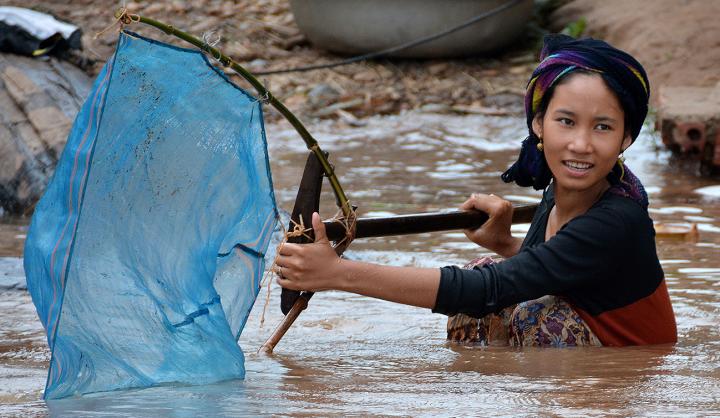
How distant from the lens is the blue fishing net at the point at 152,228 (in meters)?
2.46

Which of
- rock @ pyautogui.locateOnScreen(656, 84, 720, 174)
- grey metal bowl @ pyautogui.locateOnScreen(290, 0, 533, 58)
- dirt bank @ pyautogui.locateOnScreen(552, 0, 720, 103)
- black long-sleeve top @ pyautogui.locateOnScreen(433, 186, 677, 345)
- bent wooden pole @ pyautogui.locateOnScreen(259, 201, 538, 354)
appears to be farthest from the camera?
grey metal bowl @ pyautogui.locateOnScreen(290, 0, 533, 58)

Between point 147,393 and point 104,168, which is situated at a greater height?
point 104,168

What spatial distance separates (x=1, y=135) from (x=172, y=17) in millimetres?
5578

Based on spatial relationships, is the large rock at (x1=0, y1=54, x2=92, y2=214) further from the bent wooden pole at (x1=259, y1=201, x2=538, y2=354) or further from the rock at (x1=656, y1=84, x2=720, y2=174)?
the rock at (x1=656, y1=84, x2=720, y2=174)

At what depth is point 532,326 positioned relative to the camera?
307cm

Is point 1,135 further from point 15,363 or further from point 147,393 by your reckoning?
point 147,393

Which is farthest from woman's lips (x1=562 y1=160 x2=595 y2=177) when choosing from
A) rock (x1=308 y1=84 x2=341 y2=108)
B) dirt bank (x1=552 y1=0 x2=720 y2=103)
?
rock (x1=308 y1=84 x2=341 y2=108)

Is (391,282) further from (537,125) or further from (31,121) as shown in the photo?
(31,121)

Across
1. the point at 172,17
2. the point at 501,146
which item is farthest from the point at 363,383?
the point at 172,17

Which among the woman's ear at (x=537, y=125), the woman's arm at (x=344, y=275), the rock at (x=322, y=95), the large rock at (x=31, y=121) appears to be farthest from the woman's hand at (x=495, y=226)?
the rock at (x=322, y=95)

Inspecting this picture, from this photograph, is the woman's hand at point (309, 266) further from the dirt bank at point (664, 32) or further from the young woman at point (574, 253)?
the dirt bank at point (664, 32)

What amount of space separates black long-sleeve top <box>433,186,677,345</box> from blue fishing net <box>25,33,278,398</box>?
571 millimetres

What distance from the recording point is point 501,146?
8.17 meters

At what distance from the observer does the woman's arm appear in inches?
105
